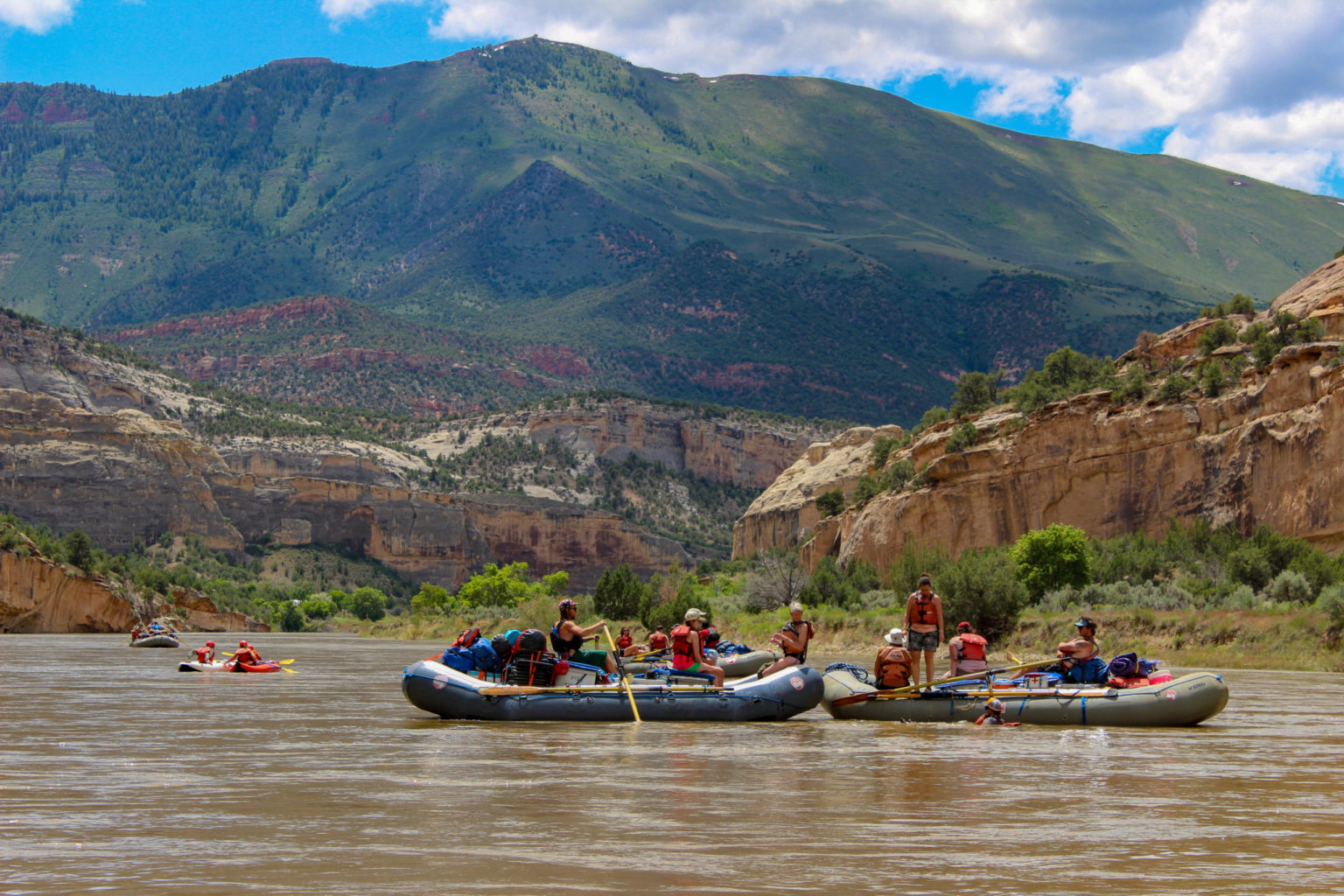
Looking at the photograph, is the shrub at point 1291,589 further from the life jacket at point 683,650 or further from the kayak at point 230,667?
the kayak at point 230,667

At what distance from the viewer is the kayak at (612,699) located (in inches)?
920

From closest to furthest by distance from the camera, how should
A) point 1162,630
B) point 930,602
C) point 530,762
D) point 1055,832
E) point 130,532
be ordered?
point 1055,832 < point 530,762 < point 930,602 < point 1162,630 < point 130,532

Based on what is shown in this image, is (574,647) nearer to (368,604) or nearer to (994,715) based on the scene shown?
(994,715)

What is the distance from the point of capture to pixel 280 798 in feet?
48.8

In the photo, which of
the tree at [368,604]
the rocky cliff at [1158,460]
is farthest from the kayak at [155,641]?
the tree at [368,604]

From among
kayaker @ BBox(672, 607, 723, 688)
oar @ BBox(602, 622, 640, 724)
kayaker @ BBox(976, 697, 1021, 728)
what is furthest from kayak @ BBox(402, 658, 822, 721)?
kayaker @ BBox(976, 697, 1021, 728)

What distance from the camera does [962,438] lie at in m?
64.6

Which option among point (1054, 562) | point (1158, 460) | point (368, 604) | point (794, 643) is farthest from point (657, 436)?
point (794, 643)

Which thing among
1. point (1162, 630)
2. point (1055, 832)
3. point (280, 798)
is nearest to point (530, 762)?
point (280, 798)

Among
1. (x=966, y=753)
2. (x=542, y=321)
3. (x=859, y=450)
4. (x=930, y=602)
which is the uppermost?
(x=542, y=321)

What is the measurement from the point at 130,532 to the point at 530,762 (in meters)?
108

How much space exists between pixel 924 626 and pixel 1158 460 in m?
33.7

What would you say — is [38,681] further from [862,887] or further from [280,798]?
[862,887]

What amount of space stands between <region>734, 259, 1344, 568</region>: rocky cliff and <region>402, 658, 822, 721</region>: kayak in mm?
29310
